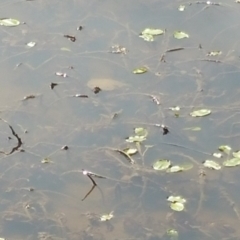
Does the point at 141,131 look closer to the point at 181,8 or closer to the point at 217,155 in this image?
the point at 217,155

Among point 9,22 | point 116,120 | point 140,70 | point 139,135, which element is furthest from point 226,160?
point 9,22

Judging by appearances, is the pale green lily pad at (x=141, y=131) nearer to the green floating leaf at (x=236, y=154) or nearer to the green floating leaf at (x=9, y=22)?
the green floating leaf at (x=236, y=154)

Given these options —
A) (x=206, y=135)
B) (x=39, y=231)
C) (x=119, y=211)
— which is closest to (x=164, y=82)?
(x=206, y=135)

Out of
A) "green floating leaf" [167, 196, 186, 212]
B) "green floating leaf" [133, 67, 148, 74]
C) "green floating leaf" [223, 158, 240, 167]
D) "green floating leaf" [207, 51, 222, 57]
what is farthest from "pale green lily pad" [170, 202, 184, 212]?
"green floating leaf" [207, 51, 222, 57]

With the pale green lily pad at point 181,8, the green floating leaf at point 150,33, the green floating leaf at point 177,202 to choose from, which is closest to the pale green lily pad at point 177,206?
the green floating leaf at point 177,202

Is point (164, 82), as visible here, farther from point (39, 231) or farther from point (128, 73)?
point (39, 231)

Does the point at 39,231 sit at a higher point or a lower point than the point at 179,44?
lower

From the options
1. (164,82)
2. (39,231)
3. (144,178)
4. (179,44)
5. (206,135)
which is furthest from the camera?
→ (179,44)
